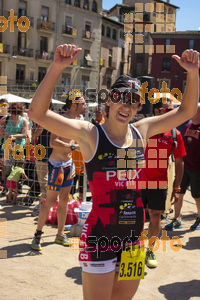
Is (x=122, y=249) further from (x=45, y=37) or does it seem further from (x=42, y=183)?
(x=45, y=37)

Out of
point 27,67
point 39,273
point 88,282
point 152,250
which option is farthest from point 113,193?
point 27,67

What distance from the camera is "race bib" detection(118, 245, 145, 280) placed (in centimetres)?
225

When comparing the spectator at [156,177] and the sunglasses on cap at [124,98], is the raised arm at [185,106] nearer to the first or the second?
the sunglasses on cap at [124,98]

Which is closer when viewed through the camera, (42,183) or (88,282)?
(88,282)

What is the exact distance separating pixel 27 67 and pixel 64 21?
6905 mm

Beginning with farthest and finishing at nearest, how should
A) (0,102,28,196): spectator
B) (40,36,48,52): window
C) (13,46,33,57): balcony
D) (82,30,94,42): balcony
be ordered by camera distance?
1. (82,30,94,42): balcony
2. (40,36,48,52): window
3. (13,46,33,57): balcony
4. (0,102,28,196): spectator

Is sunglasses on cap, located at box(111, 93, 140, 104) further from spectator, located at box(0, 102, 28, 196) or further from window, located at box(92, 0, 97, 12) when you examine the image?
window, located at box(92, 0, 97, 12)

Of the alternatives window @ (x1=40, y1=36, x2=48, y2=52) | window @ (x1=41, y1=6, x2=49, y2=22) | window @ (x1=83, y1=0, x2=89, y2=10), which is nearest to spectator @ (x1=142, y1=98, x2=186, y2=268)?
window @ (x1=40, y1=36, x2=48, y2=52)

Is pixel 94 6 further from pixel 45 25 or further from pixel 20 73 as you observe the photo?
pixel 20 73

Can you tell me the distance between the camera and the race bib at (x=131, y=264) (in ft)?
7.38

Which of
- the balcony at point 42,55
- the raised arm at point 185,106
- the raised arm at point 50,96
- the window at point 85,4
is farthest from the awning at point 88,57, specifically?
the raised arm at point 50,96

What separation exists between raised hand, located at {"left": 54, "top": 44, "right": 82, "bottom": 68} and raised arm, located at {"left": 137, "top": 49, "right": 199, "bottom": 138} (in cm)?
73

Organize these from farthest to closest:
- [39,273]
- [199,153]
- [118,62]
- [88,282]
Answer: [118,62], [199,153], [39,273], [88,282]

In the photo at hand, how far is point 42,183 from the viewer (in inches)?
255
